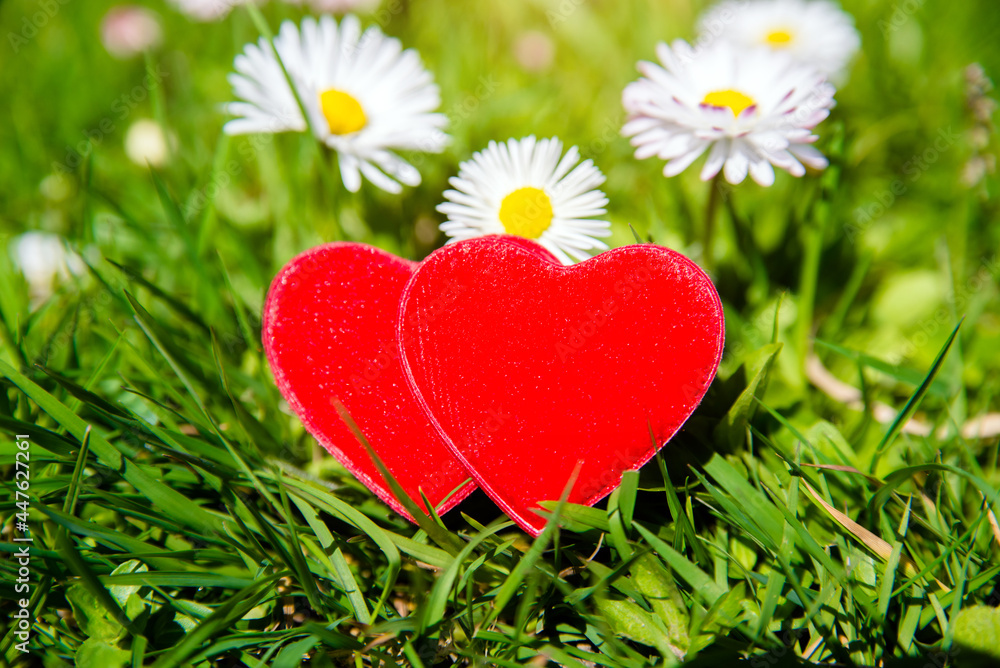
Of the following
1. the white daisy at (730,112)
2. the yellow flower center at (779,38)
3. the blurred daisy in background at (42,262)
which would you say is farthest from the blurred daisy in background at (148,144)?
the yellow flower center at (779,38)

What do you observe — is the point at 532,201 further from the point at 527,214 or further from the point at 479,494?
the point at 479,494

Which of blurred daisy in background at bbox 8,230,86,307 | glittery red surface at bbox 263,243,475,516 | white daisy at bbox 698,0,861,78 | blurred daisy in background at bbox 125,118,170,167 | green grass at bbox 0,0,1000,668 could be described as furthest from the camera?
white daisy at bbox 698,0,861,78

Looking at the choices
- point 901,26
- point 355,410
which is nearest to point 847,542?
point 355,410

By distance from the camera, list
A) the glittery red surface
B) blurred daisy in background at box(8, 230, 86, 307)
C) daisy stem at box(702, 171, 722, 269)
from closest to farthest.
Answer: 1. the glittery red surface
2. daisy stem at box(702, 171, 722, 269)
3. blurred daisy in background at box(8, 230, 86, 307)

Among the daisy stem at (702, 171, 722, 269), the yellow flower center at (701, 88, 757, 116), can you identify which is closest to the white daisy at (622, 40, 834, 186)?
the yellow flower center at (701, 88, 757, 116)

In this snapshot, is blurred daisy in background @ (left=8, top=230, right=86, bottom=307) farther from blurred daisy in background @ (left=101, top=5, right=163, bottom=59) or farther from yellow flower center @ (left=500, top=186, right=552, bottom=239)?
yellow flower center @ (left=500, top=186, right=552, bottom=239)

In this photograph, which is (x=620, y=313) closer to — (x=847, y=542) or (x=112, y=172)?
(x=847, y=542)
